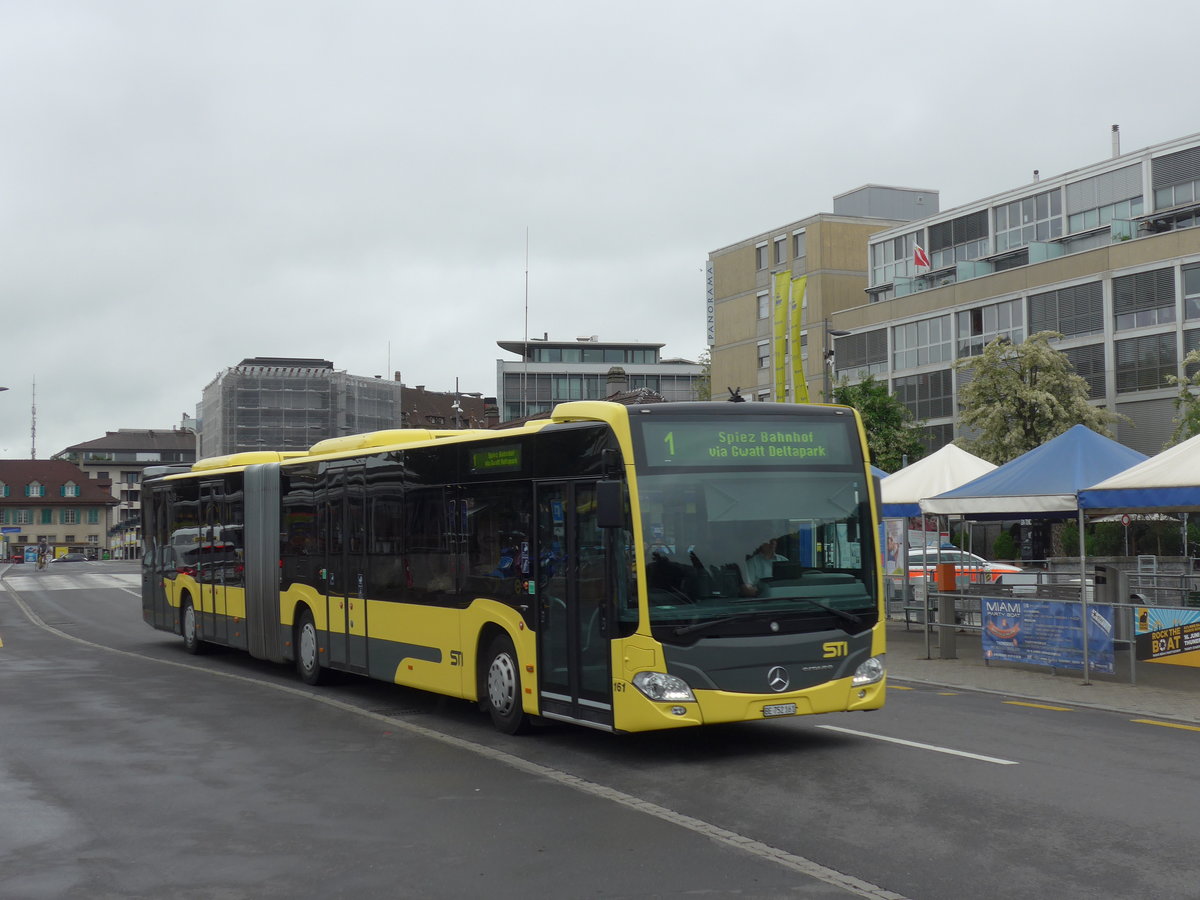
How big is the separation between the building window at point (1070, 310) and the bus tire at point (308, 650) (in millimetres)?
42552

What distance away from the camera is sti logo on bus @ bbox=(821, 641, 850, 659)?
10.5m

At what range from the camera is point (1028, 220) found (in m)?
60.7

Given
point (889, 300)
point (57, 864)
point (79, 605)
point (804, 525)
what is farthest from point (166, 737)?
point (889, 300)

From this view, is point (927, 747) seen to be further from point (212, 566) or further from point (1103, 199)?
point (1103, 199)

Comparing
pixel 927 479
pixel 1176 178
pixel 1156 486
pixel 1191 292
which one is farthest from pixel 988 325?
pixel 1156 486

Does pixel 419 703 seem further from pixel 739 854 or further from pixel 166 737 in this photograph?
pixel 739 854

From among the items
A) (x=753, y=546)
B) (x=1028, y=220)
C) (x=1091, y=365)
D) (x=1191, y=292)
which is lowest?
(x=753, y=546)

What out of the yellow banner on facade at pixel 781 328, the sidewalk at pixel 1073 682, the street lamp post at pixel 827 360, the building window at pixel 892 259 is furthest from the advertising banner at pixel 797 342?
the building window at pixel 892 259

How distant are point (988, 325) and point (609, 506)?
53.0m

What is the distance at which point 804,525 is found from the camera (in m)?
10.6

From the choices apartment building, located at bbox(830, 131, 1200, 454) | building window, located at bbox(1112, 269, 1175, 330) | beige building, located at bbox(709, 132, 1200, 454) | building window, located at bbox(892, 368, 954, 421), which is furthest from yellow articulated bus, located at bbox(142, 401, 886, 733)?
building window, located at bbox(892, 368, 954, 421)

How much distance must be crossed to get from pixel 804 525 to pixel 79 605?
3384 cm

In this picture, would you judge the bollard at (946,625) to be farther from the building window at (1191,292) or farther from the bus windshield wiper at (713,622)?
the building window at (1191,292)

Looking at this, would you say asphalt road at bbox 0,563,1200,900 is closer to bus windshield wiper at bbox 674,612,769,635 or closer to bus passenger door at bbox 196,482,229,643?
bus windshield wiper at bbox 674,612,769,635
